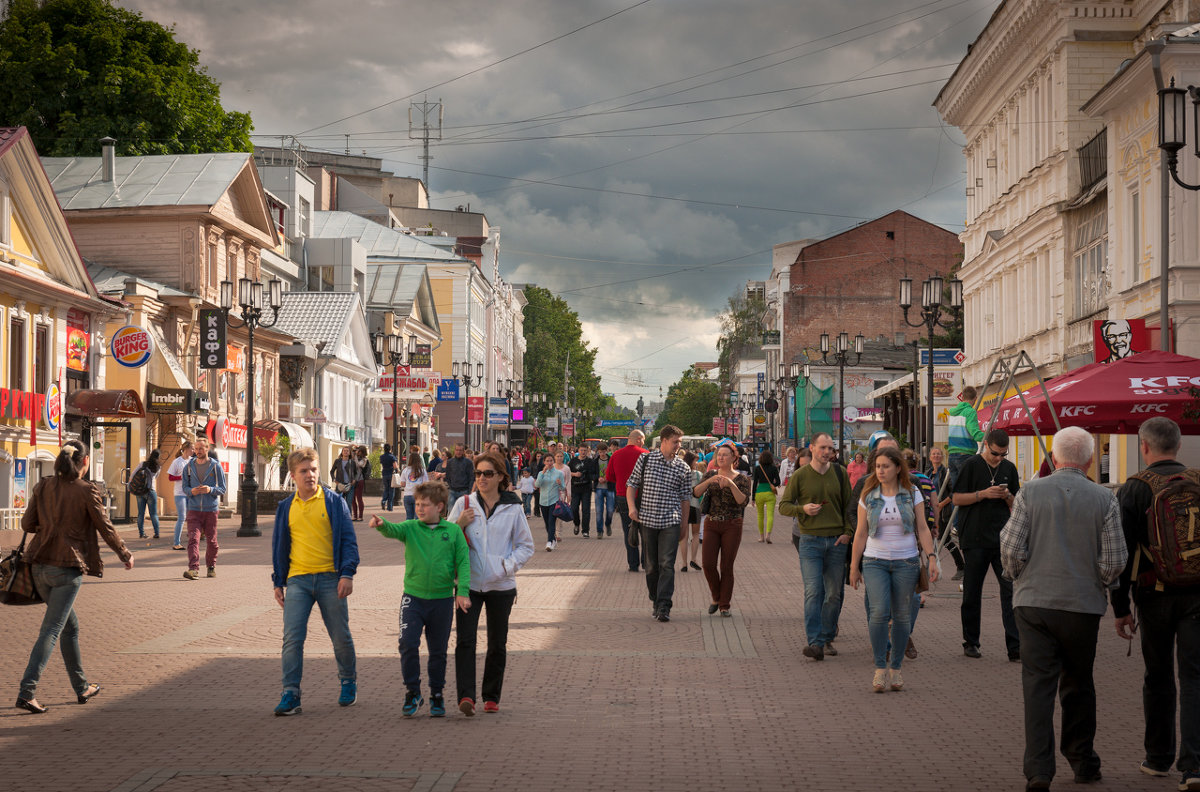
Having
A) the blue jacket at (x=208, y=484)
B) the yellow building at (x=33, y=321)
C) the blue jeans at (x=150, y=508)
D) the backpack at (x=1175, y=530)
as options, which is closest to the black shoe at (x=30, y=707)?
the backpack at (x=1175, y=530)

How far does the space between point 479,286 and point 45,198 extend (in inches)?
2133

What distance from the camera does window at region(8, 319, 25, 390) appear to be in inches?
1001

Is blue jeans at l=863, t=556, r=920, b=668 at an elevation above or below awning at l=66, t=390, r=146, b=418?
below

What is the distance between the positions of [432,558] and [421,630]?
18.9 inches

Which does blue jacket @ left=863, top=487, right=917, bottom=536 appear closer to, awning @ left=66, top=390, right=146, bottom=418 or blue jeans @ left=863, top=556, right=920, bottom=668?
blue jeans @ left=863, top=556, right=920, bottom=668

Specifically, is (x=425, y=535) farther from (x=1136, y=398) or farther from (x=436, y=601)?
(x=1136, y=398)

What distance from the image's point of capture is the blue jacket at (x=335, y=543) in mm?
8461

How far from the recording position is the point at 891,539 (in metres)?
9.44

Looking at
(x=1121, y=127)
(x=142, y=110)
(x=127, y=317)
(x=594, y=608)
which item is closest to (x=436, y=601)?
(x=594, y=608)

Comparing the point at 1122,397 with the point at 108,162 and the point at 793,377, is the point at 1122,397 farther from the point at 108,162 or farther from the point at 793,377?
the point at 793,377

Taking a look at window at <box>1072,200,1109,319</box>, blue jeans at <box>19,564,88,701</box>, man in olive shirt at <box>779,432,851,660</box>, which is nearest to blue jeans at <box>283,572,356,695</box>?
blue jeans at <box>19,564,88,701</box>

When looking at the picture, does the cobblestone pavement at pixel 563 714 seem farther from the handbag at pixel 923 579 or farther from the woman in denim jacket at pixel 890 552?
the handbag at pixel 923 579

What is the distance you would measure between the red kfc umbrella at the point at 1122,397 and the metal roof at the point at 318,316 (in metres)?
37.1

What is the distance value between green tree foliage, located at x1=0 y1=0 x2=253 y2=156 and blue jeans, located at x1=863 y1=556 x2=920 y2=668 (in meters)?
40.1
